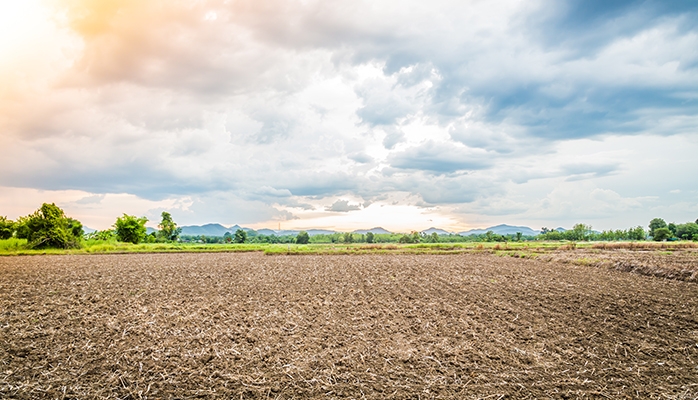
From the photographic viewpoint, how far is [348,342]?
27.1ft

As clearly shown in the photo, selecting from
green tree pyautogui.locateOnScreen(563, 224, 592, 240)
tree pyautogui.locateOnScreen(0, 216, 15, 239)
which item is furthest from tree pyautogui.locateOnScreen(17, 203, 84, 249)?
green tree pyautogui.locateOnScreen(563, 224, 592, 240)

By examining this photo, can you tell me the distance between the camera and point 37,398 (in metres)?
5.85

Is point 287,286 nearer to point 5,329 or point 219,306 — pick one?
point 219,306

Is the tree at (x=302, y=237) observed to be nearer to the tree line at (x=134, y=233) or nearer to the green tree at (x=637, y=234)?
the tree line at (x=134, y=233)

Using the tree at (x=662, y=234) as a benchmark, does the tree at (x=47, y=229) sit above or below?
above

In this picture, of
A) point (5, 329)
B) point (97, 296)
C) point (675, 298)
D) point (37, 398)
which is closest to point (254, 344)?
point (37, 398)

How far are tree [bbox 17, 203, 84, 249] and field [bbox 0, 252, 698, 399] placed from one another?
31.9 m

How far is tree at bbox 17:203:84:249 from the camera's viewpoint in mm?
40844

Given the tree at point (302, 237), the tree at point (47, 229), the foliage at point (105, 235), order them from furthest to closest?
the tree at point (302, 237) → the foliage at point (105, 235) → the tree at point (47, 229)

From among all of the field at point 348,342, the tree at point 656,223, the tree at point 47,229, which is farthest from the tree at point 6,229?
the tree at point 656,223

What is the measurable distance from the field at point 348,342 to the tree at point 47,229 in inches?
1255

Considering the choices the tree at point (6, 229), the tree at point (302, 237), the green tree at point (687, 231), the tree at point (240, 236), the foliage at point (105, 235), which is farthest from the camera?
the tree at point (302, 237)

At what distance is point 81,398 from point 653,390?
9.69 meters

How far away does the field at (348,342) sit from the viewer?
622 cm
